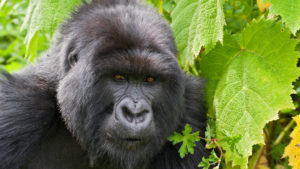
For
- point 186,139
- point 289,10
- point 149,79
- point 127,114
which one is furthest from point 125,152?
point 289,10

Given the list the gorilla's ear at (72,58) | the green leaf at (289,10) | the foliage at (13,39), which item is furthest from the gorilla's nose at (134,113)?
the foliage at (13,39)

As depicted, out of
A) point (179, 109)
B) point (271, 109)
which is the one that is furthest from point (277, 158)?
point (179, 109)

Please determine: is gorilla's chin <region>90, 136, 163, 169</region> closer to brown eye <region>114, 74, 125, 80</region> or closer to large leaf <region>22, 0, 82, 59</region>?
brown eye <region>114, 74, 125, 80</region>

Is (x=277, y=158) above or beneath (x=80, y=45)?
beneath

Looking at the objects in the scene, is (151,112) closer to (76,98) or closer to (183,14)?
(76,98)

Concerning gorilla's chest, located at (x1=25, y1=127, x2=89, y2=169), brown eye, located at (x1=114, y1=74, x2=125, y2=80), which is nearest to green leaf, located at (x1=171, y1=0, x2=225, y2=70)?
brown eye, located at (x1=114, y1=74, x2=125, y2=80)

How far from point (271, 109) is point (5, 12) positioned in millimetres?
4723

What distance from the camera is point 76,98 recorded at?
3.53 meters

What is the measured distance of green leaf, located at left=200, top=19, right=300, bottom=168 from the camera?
11.7 ft

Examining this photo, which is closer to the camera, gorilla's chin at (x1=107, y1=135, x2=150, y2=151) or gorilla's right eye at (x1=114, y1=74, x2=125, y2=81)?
gorilla's chin at (x1=107, y1=135, x2=150, y2=151)

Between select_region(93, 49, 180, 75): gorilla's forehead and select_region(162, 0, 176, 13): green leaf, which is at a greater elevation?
select_region(162, 0, 176, 13): green leaf

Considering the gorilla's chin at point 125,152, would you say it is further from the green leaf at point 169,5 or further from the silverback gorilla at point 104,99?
the green leaf at point 169,5

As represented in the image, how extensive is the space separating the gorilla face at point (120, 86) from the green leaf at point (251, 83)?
0.41 m

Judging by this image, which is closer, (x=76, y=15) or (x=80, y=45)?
(x=80, y=45)
